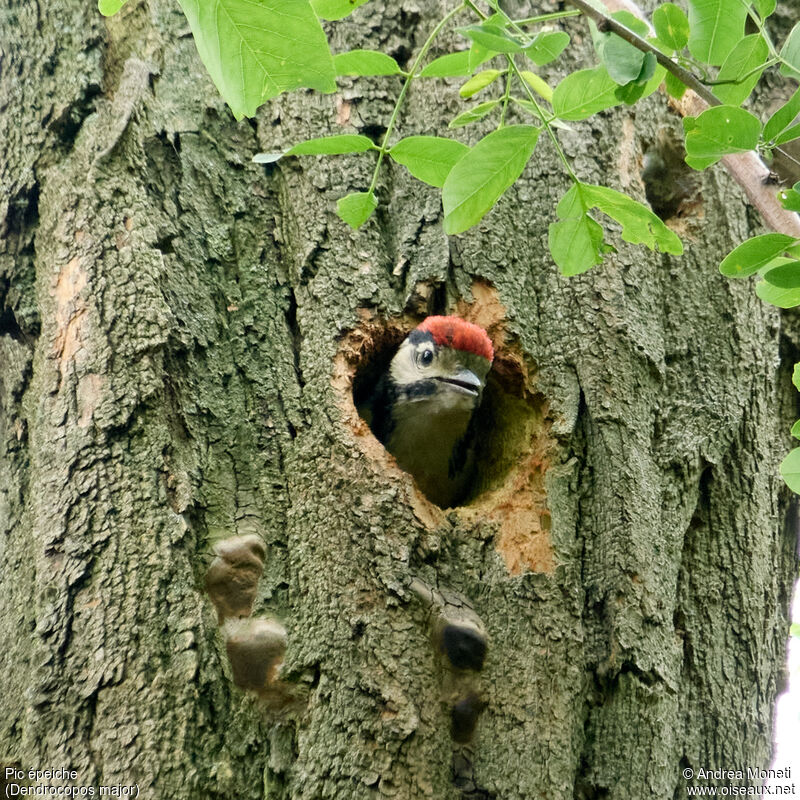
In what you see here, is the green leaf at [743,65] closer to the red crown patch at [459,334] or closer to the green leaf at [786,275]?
the green leaf at [786,275]

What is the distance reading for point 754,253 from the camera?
1730 millimetres

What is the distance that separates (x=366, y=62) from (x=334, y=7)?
0.16m

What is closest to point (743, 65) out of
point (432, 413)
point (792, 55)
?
point (792, 55)

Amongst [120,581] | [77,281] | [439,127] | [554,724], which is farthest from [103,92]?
[554,724]

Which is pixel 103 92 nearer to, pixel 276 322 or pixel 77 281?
pixel 77 281

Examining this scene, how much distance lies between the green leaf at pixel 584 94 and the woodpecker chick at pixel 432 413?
1742mm

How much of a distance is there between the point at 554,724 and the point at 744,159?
1529 millimetres

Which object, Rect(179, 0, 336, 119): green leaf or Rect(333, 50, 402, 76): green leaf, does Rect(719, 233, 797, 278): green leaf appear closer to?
Rect(333, 50, 402, 76): green leaf

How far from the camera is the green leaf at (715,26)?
5.35 feet

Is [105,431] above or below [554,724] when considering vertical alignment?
above

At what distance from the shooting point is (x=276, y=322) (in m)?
2.88

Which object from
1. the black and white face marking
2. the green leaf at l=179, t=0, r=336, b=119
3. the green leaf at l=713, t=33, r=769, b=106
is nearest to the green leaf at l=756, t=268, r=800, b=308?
the green leaf at l=713, t=33, r=769, b=106

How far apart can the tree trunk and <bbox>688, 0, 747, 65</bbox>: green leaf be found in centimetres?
127

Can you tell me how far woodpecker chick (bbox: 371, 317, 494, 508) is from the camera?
366 cm
